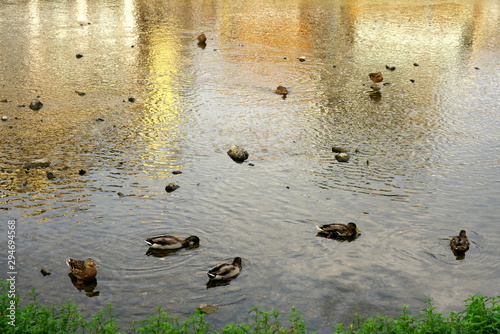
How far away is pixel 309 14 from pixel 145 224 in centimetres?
2618

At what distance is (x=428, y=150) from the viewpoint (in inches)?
584

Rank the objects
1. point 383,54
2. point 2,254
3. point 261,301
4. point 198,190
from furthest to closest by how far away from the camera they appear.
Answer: point 383,54
point 198,190
point 2,254
point 261,301

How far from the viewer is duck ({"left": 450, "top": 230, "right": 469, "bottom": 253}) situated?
34.1 feet

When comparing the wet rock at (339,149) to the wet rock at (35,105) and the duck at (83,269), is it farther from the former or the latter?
the wet rock at (35,105)

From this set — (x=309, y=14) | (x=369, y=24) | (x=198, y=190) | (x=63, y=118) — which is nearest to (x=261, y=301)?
(x=198, y=190)

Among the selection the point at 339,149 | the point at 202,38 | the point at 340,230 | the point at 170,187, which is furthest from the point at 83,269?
the point at 202,38

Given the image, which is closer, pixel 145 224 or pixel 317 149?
pixel 145 224

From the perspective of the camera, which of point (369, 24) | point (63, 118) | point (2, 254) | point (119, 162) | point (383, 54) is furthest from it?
point (369, 24)

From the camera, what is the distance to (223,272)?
9500mm

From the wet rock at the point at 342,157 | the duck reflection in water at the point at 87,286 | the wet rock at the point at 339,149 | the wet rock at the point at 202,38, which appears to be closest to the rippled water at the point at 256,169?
the duck reflection in water at the point at 87,286

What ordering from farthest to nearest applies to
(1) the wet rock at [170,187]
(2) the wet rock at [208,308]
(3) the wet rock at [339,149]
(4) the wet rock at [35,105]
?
(4) the wet rock at [35,105] → (3) the wet rock at [339,149] → (1) the wet rock at [170,187] → (2) the wet rock at [208,308]

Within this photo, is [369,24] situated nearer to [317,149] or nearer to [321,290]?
[317,149]

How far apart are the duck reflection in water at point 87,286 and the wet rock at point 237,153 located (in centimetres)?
549

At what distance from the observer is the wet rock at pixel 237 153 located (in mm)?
14164
